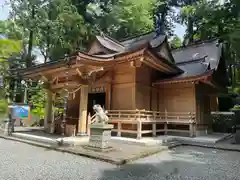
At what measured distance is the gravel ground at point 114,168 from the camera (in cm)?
402

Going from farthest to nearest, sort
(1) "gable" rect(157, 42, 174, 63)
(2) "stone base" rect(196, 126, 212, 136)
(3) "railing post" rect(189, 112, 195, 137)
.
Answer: (1) "gable" rect(157, 42, 174, 63)
(2) "stone base" rect(196, 126, 212, 136)
(3) "railing post" rect(189, 112, 195, 137)

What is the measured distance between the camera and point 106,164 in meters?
4.86

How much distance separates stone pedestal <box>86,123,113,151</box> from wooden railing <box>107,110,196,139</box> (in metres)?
2.28

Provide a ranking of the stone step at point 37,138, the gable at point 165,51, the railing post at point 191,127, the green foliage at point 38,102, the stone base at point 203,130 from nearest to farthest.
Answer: the stone step at point 37,138 < the railing post at point 191,127 < the stone base at point 203,130 < the gable at point 165,51 < the green foliage at point 38,102

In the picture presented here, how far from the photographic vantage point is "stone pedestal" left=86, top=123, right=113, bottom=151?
595 centimetres

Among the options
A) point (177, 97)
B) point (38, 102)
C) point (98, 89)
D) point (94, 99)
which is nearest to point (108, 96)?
point (98, 89)

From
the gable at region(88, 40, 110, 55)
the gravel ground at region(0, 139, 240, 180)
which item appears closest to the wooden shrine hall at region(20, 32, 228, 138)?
the gable at region(88, 40, 110, 55)

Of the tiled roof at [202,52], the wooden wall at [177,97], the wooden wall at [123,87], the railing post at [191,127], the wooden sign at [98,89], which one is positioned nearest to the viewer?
the railing post at [191,127]

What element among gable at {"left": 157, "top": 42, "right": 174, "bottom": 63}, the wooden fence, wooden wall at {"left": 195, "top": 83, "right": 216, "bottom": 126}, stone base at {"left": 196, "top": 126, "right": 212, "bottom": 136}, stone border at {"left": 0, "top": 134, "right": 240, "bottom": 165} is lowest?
stone border at {"left": 0, "top": 134, "right": 240, "bottom": 165}

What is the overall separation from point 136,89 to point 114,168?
15.8 feet

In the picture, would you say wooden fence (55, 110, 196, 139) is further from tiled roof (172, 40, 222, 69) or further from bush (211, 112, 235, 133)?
bush (211, 112, 235, 133)

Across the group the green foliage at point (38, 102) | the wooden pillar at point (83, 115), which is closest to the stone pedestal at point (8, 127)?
the wooden pillar at point (83, 115)

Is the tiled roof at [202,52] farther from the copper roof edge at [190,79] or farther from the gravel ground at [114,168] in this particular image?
the gravel ground at [114,168]

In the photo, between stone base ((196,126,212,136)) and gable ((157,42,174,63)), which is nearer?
stone base ((196,126,212,136))
